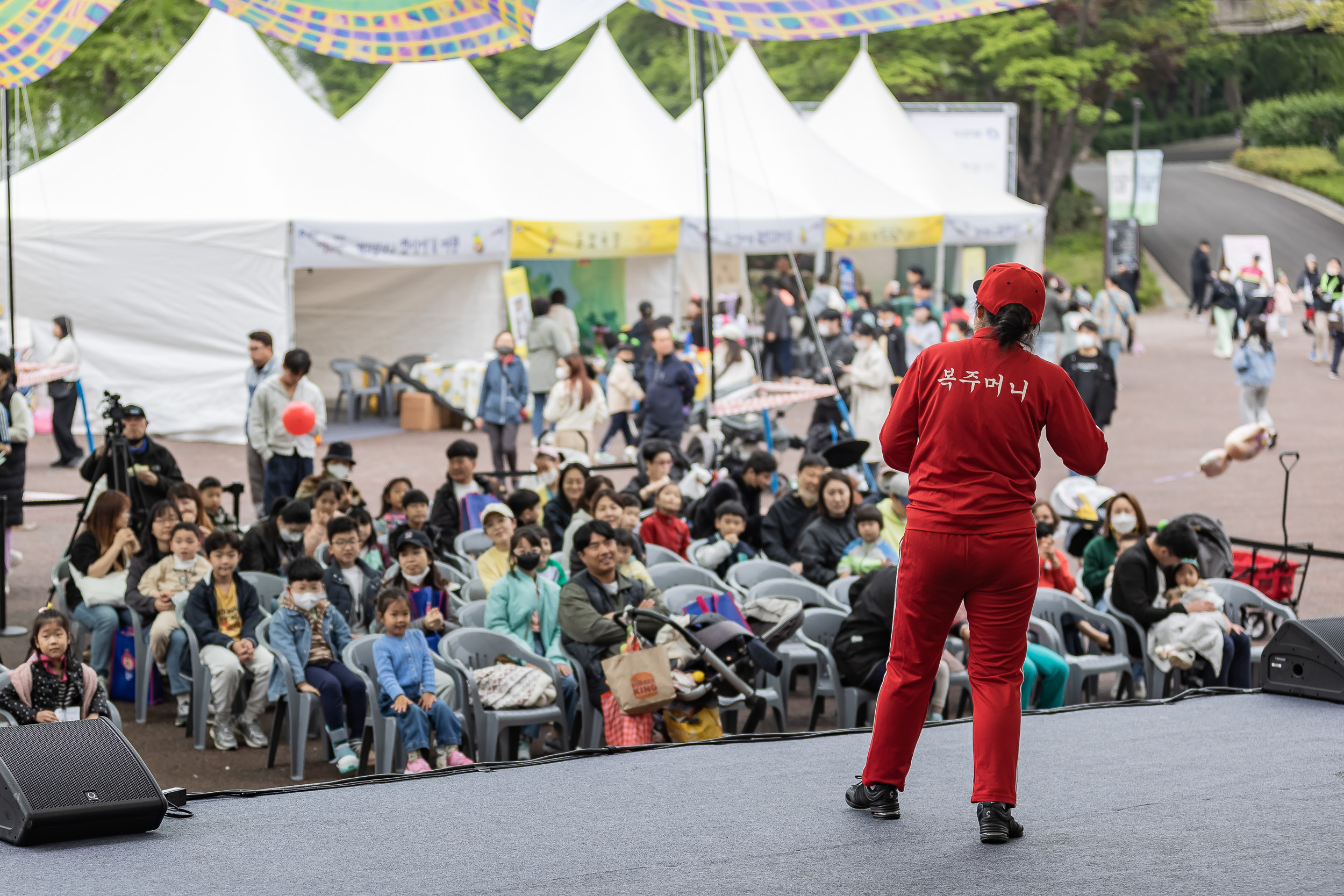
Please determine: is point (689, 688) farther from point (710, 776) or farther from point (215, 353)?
point (215, 353)

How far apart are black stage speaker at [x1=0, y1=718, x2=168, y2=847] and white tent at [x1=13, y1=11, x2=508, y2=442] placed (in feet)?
40.5

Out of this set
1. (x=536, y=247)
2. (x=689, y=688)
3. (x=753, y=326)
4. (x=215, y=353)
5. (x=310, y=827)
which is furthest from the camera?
(x=753, y=326)

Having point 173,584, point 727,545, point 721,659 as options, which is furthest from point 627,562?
point 173,584

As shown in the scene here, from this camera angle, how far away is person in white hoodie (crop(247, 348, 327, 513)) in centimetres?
1059

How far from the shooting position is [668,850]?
3848mm

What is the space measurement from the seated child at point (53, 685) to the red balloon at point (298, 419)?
14.1 feet

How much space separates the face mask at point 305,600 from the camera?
6.98 m

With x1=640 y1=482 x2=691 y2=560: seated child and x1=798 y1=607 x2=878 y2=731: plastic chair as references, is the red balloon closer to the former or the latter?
x1=640 y1=482 x2=691 y2=560: seated child

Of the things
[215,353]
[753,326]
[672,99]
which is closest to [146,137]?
[215,353]

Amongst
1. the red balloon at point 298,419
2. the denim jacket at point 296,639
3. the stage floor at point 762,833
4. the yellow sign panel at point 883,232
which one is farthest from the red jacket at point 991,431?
the yellow sign panel at point 883,232

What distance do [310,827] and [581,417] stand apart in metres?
8.43

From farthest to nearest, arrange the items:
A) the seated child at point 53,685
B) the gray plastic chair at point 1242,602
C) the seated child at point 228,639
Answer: the gray plastic chair at point 1242,602, the seated child at point 228,639, the seated child at point 53,685

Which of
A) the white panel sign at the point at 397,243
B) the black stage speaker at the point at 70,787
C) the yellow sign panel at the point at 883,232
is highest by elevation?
the yellow sign panel at the point at 883,232

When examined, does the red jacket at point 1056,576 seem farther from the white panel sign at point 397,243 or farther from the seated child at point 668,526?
the white panel sign at point 397,243
